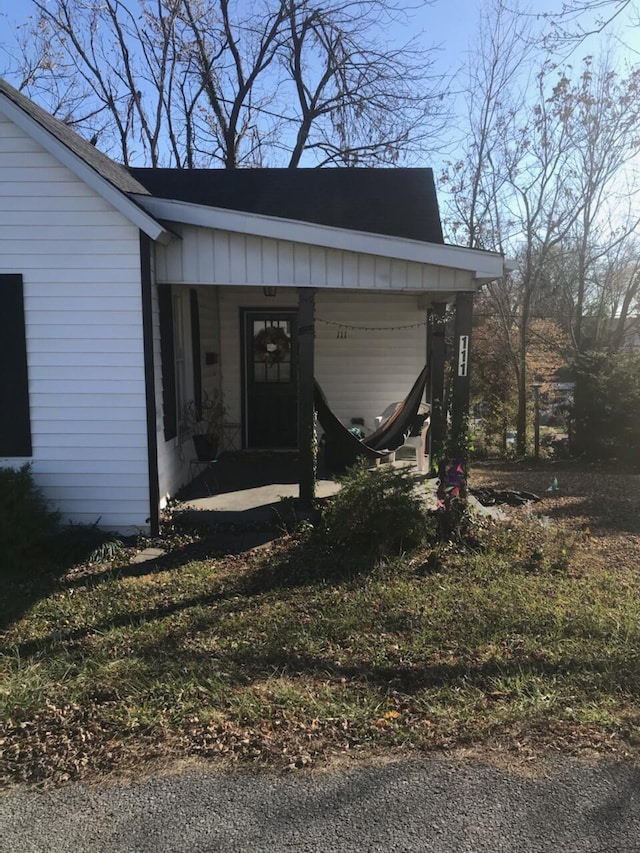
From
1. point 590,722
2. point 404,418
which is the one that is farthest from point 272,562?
point 590,722

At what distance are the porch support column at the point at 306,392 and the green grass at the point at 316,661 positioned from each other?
1.03m

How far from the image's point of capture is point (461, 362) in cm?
596

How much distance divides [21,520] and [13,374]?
137cm

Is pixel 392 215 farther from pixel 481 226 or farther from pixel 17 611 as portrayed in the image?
pixel 481 226

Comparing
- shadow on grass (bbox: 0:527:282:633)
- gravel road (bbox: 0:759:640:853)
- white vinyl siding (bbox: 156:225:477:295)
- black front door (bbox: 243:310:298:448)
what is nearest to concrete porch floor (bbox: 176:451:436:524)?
shadow on grass (bbox: 0:527:282:633)

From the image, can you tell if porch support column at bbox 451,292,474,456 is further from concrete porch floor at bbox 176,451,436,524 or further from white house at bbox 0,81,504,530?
concrete porch floor at bbox 176,451,436,524

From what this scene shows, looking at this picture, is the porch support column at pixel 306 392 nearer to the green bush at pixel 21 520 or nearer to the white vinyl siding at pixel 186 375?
the white vinyl siding at pixel 186 375

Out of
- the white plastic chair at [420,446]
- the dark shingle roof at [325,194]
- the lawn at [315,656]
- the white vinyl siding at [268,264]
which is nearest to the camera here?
the lawn at [315,656]

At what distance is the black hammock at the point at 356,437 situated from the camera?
623 cm

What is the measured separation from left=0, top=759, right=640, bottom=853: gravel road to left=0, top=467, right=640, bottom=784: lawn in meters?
0.15

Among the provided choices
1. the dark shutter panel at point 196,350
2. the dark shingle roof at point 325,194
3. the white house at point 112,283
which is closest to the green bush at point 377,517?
the white house at point 112,283

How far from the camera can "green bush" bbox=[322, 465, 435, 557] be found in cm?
517

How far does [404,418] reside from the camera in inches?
266

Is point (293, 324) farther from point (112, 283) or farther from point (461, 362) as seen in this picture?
point (112, 283)
